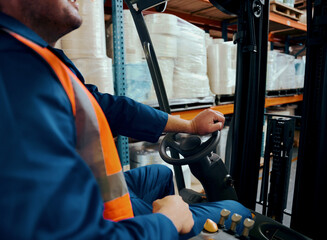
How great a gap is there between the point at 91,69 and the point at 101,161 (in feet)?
4.19

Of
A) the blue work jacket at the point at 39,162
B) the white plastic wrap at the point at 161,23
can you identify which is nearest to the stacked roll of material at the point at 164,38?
the white plastic wrap at the point at 161,23

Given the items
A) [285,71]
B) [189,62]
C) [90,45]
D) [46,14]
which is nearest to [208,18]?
[285,71]

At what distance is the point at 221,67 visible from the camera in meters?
A: 2.81

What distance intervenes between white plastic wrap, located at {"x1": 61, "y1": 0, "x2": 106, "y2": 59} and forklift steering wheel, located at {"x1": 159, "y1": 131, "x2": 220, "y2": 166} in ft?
2.82

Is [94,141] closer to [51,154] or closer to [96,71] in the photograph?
[51,154]

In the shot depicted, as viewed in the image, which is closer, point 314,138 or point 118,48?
point 314,138

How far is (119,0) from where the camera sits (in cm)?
203

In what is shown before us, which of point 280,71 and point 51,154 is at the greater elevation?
point 280,71

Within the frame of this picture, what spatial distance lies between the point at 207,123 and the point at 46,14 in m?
0.87

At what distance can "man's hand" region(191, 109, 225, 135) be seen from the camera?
1301 millimetres

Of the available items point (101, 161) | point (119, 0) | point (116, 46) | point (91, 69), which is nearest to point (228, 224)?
point (101, 161)

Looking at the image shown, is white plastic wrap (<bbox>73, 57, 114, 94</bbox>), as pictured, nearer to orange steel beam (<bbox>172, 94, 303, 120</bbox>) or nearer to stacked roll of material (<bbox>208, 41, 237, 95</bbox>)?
orange steel beam (<bbox>172, 94, 303, 120</bbox>)

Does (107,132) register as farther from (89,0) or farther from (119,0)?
(119,0)

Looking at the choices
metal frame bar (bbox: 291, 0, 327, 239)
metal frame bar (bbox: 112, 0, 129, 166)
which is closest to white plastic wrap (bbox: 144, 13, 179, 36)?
metal frame bar (bbox: 112, 0, 129, 166)
